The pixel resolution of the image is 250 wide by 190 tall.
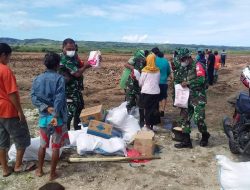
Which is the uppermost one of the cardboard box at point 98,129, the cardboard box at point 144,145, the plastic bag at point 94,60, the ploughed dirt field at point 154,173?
the plastic bag at point 94,60

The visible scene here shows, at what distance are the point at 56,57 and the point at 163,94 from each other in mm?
4206

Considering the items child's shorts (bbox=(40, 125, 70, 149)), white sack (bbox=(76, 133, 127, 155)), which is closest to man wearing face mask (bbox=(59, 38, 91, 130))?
white sack (bbox=(76, 133, 127, 155))

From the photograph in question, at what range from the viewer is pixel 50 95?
17.2ft

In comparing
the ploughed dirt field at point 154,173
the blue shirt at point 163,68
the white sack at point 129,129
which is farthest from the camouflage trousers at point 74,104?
the blue shirt at point 163,68

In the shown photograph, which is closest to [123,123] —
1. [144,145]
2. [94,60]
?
[144,145]

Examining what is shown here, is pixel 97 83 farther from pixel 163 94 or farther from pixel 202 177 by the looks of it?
pixel 202 177

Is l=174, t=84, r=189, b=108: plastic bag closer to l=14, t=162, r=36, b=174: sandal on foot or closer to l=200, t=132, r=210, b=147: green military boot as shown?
l=200, t=132, r=210, b=147: green military boot

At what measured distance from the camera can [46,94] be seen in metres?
5.23

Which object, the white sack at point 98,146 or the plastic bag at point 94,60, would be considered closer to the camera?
the white sack at point 98,146

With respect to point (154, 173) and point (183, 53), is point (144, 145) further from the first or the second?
point (183, 53)

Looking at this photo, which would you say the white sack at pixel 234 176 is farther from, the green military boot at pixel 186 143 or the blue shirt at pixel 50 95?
the green military boot at pixel 186 143

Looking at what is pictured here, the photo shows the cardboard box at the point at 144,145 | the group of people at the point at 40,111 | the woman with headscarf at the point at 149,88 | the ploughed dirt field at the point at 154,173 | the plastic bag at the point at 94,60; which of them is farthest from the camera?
the woman with headscarf at the point at 149,88

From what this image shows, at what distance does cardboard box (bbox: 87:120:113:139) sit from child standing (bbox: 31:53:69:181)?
1170 mm

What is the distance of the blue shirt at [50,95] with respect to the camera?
517cm
